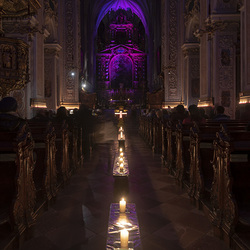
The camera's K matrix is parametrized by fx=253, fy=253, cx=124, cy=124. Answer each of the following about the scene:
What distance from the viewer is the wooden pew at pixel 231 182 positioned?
2488 millimetres

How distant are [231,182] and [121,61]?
31557 mm

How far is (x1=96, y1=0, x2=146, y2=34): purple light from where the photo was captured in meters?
31.7

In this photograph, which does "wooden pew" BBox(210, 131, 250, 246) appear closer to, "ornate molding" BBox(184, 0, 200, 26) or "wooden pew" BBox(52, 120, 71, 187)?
"wooden pew" BBox(52, 120, 71, 187)

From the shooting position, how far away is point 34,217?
302cm

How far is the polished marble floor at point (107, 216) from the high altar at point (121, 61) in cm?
2739

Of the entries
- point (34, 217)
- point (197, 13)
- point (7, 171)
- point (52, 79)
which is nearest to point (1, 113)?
point (7, 171)

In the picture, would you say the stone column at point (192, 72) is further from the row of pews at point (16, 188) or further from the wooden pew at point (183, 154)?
the row of pews at point (16, 188)

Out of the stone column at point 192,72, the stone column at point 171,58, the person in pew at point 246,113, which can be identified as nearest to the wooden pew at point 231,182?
the person in pew at point 246,113

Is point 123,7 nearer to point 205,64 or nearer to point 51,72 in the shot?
point 51,72

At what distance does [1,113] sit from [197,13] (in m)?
12.8

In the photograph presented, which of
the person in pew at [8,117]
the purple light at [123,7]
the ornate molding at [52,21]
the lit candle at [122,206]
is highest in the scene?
the purple light at [123,7]

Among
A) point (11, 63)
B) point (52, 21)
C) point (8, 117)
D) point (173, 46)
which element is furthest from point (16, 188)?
point (173, 46)

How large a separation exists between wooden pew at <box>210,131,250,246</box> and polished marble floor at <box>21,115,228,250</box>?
22 centimetres

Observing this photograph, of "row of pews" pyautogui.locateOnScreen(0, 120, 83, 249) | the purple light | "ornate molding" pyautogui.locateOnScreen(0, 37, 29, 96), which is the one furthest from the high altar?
"row of pews" pyautogui.locateOnScreen(0, 120, 83, 249)
